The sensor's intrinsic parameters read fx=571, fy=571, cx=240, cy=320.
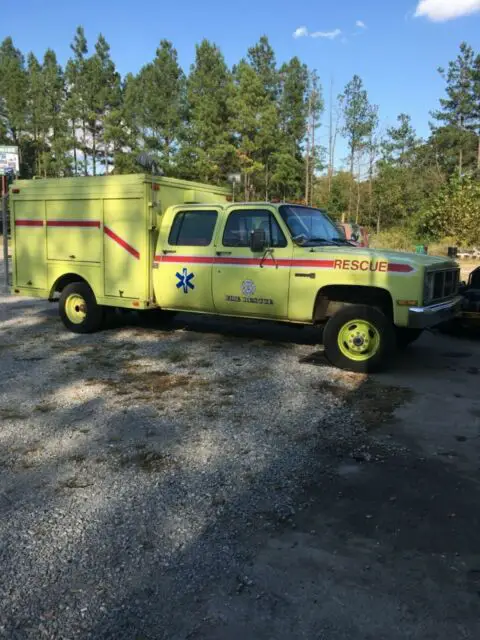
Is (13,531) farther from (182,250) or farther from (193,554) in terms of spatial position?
(182,250)

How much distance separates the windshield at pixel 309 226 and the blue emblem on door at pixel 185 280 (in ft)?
5.22

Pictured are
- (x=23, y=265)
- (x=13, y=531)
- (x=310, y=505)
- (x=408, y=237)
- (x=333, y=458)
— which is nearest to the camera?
(x=13, y=531)

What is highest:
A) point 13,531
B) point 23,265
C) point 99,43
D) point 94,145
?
point 99,43

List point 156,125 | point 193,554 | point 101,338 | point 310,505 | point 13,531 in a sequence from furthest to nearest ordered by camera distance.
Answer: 1. point 156,125
2. point 101,338
3. point 310,505
4. point 13,531
5. point 193,554

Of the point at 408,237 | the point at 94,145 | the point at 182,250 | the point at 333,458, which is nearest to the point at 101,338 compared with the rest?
the point at 182,250

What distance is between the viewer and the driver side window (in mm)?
7498

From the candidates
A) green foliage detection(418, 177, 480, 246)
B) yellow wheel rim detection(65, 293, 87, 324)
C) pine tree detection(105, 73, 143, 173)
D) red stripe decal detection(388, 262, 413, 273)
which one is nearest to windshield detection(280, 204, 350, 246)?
red stripe decal detection(388, 262, 413, 273)

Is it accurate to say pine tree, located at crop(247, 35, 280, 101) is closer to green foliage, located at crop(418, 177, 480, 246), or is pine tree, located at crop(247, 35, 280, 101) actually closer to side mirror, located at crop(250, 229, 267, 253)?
green foliage, located at crop(418, 177, 480, 246)

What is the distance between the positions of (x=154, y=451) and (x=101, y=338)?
4791mm

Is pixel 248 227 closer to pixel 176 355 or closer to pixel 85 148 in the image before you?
pixel 176 355

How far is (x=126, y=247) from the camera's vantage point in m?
8.59

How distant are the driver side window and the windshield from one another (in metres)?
0.17

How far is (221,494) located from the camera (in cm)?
386

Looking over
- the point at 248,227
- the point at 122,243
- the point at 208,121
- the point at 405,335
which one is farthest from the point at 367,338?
the point at 208,121
